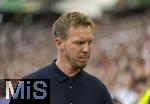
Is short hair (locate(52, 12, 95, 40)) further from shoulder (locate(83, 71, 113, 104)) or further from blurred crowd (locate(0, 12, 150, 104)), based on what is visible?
blurred crowd (locate(0, 12, 150, 104))

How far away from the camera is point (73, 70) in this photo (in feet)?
10.4

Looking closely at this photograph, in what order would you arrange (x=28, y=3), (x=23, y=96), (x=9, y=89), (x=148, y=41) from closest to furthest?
(x=23, y=96) → (x=9, y=89) → (x=148, y=41) → (x=28, y=3)

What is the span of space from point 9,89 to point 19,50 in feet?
27.6

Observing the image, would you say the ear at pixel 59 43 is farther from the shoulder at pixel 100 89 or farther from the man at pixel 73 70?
the shoulder at pixel 100 89

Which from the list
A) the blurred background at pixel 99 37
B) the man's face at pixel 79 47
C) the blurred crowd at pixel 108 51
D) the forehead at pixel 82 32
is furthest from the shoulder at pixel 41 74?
the blurred background at pixel 99 37

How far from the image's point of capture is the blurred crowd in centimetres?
1043

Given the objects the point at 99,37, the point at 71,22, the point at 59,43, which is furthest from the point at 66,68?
the point at 99,37

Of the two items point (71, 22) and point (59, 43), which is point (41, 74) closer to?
point (59, 43)

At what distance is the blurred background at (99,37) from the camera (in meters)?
10.6

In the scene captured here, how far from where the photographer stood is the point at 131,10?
11.5 metres

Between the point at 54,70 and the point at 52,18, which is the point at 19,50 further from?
the point at 54,70

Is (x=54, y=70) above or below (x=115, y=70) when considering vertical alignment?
above

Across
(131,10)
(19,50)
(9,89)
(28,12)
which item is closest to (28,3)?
(28,12)

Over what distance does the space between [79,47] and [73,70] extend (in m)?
0.13
